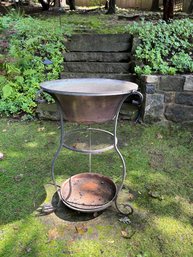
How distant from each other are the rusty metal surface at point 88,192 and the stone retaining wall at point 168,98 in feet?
4.90

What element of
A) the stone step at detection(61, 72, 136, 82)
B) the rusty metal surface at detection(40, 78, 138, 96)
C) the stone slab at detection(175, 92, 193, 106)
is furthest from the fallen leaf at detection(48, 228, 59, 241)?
the stone step at detection(61, 72, 136, 82)

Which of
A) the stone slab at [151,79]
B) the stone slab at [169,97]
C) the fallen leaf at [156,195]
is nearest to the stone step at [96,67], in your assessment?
the stone slab at [151,79]

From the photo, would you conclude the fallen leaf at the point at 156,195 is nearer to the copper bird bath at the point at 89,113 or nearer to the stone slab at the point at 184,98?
the copper bird bath at the point at 89,113

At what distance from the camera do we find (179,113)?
131 inches

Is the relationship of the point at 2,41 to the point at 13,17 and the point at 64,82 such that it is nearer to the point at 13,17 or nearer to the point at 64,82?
the point at 13,17

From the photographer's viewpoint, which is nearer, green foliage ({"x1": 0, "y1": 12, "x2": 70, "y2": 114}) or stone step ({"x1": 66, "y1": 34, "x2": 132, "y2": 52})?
green foliage ({"x1": 0, "y1": 12, "x2": 70, "y2": 114})

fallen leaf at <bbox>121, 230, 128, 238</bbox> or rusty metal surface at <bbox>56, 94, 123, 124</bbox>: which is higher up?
rusty metal surface at <bbox>56, 94, 123, 124</bbox>

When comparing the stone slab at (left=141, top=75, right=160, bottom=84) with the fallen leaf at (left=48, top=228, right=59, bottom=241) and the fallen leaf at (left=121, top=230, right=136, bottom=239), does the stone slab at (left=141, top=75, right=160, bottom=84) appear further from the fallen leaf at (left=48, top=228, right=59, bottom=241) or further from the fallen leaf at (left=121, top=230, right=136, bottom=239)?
the fallen leaf at (left=48, top=228, right=59, bottom=241)

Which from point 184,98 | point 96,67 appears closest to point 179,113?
point 184,98

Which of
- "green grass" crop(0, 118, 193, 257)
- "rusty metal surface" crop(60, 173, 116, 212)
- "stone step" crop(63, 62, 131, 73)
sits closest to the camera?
"green grass" crop(0, 118, 193, 257)

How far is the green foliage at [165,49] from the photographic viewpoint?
3.33 metres

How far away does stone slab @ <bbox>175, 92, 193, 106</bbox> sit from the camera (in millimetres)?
3236

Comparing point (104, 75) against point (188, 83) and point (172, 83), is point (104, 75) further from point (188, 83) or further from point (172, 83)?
point (188, 83)

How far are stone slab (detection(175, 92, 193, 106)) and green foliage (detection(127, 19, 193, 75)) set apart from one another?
1.00 ft
